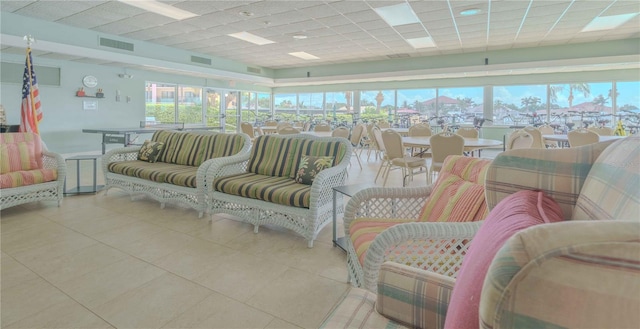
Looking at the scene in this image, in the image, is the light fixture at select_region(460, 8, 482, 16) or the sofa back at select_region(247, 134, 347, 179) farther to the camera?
the light fixture at select_region(460, 8, 482, 16)

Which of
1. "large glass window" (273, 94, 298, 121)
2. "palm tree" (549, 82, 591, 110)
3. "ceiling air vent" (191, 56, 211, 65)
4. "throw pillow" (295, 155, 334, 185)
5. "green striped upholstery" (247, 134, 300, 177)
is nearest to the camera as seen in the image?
"throw pillow" (295, 155, 334, 185)

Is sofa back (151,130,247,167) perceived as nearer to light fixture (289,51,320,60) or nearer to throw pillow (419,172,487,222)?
throw pillow (419,172,487,222)

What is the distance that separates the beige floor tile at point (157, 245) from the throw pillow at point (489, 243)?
2.30 meters

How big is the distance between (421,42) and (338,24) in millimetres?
2524

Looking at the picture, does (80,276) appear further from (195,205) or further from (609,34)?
(609,34)

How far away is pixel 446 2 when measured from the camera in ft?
16.7

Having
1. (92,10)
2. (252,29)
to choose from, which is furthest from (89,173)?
(252,29)

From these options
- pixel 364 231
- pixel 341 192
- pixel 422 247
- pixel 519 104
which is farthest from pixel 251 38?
pixel 519 104

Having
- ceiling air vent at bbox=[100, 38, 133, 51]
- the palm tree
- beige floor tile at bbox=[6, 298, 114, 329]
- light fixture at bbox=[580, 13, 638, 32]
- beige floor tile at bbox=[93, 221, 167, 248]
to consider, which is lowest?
beige floor tile at bbox=[6, 298, 114, 329]

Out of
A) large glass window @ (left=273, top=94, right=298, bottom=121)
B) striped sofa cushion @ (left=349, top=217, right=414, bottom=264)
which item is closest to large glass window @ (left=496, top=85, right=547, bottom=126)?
large glass window @ (left=273, top=94, right=298, bottom=121)

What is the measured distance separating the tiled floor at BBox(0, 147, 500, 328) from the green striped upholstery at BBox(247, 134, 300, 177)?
563 millimetres

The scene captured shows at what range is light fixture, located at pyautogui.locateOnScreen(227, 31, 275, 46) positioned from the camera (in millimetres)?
7254

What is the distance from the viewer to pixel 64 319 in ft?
5.61

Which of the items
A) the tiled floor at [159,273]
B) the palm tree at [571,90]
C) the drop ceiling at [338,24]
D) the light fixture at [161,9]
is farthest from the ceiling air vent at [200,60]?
the palm tree at [571,90]
